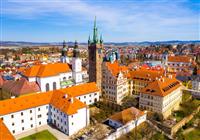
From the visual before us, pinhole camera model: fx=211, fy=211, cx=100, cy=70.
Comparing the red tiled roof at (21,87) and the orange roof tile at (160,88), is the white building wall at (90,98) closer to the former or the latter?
the red tiled roof at (21,87)

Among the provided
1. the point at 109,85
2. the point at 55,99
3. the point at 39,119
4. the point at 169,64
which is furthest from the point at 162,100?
the point at 169,64

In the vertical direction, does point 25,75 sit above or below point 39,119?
above

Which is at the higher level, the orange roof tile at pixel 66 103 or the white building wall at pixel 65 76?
the white building wall at pixel 65 76

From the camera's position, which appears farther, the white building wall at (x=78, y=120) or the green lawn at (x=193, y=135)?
the green lawn at (x=193, y=135)

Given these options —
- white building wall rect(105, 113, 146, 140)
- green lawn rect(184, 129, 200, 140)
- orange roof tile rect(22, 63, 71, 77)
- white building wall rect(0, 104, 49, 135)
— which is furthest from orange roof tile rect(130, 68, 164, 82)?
white building wall rect(0, 104, 49, 135)

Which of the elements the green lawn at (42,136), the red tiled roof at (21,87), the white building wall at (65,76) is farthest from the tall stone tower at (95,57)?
the green lawn at (42,136)

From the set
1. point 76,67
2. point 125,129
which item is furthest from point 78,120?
point 76,67

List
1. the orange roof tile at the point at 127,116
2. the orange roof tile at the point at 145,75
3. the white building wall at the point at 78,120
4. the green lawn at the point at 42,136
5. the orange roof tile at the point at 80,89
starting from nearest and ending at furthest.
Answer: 1. the green lawn at the point at 42,136
2. the white building wall at the point at 78,120
3. the orange roof tile at the point at 127,116
4. the orange roof tile at the point at 80,89
5. the orange roof tile at the point at 145,75

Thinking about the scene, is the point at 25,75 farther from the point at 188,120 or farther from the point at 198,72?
the point at 198,72
